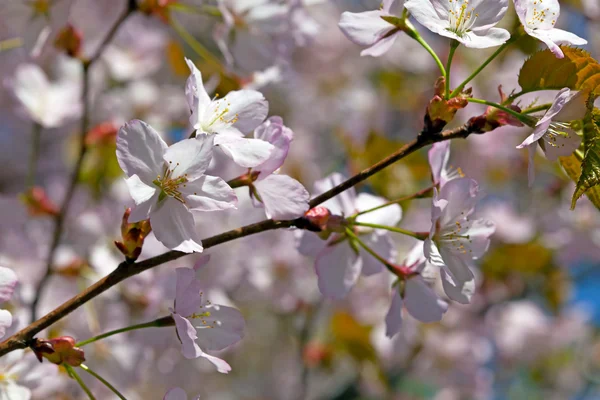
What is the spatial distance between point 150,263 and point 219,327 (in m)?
0.11

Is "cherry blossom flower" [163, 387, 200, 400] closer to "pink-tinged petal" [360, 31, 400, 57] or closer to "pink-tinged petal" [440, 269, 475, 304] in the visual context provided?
"pink-tinged petal" [440, 269, 475, 304]

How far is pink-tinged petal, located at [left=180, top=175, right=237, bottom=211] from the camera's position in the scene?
641 mm

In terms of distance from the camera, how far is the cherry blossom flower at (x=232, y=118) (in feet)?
2.13

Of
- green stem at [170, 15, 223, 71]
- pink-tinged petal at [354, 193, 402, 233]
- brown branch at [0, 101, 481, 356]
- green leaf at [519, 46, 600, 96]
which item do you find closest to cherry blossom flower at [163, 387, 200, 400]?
brown branch at [0, 101, 481, 356]

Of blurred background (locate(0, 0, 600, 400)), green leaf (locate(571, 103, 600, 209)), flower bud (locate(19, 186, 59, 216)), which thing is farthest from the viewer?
flower bud (locate(19, 186, 59, 216))

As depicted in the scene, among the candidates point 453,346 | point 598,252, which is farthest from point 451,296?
point 598,252

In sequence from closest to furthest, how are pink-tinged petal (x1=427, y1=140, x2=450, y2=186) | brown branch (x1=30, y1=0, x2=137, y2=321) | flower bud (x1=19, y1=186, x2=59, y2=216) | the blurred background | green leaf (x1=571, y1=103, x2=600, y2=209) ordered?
green leaf (x1=571, y1=103, x2=600, y2=209), pink-tinged petal (x1=427, y1=140, x2=450, y2=186), brown branch (x1=30, y1=0, x2=137, y2=321), the blurred background, flower bud (x1=19, y1=186, x2=59, y2=216)

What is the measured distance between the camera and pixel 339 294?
0.83 meters

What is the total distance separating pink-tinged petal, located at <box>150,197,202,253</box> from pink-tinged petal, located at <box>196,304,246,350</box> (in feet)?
0.32

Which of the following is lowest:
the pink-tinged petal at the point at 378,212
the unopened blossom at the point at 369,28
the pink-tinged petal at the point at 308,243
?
the pink-tinged petal at the point at 378,212

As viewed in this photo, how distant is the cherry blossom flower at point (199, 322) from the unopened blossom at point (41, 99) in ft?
2.33

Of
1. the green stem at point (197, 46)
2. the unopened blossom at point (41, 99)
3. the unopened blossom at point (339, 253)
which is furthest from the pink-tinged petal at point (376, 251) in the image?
the unopened blossom at point (41, 99)

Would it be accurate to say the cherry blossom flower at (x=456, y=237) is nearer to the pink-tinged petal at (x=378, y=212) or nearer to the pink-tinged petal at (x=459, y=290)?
the pink-tinged petal at (x=459, y=290)

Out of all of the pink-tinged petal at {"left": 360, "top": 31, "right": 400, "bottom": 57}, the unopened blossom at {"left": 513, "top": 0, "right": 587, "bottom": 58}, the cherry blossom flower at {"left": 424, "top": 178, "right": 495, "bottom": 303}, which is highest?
the unopened blossom at {"left": 513, "top": 0, "right": 587, "bottom": 58}
